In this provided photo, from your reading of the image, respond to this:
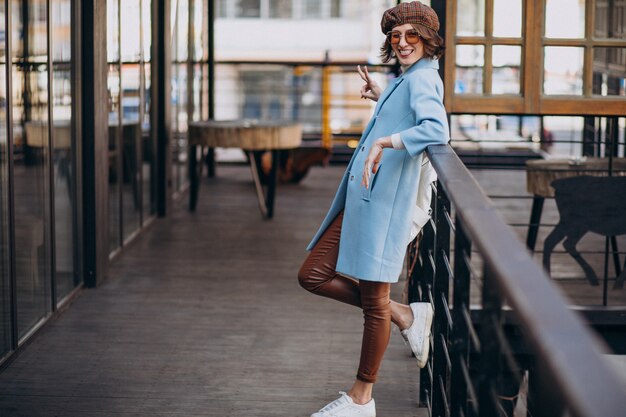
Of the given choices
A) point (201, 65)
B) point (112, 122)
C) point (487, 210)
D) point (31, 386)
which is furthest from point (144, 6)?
point (487, 210)

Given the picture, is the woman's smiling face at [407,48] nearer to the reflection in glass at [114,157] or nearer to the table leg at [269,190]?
the reflection in glass at [114,157]

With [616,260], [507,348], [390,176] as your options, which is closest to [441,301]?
[390,176]

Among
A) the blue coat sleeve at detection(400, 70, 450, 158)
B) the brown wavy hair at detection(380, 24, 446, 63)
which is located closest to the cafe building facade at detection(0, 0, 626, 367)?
the brown wavy hair at detection(380, 24, 446, 63)

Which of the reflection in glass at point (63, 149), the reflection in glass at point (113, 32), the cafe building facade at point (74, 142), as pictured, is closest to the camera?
the cafe building facade at point (74, 142)

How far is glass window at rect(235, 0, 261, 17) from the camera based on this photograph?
79.6ft

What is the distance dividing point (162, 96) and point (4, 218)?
11.1 ft

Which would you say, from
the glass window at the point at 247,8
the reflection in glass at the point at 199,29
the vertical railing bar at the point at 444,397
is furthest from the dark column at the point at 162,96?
the glass window at the point at 247,8

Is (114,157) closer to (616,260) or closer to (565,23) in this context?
(565,23)

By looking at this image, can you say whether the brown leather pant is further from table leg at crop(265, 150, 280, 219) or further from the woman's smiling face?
table leg at crop(265, 150, 280, 219)

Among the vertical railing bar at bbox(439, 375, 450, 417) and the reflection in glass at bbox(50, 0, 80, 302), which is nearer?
the vertical railing bar at bbox(439, 375, 450, 417)

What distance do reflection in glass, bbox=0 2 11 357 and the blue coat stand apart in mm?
1316

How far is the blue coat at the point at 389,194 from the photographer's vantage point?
9.70ft

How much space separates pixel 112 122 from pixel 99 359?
192 cm

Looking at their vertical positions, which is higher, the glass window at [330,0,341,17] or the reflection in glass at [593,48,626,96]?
the glass window at [330,0,341,17]
